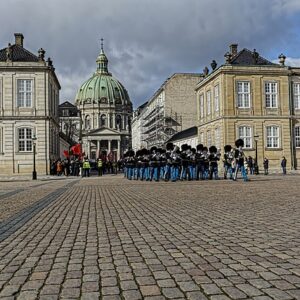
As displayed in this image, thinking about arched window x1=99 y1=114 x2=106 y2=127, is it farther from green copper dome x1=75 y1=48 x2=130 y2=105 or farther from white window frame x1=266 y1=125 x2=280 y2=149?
white window frame x1=266 y1=125 x2=280 y2=149

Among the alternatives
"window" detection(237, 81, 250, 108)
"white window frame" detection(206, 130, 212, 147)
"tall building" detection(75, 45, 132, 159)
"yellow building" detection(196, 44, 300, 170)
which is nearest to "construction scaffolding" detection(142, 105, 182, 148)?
"white window frame" detection(206, 130, 212, 147)

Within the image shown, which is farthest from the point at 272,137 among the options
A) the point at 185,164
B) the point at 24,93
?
the point at 24,93

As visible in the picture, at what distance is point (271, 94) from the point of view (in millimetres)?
47844

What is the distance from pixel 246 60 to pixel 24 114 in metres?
23.0

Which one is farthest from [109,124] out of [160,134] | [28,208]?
[28,208]

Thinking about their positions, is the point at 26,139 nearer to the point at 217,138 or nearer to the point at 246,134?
the point at 217,138

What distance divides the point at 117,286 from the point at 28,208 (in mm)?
7806

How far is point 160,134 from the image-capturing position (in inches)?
3049

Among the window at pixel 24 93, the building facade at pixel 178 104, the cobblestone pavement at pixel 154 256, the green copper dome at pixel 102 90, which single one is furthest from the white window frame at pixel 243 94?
the green copper dome at pixel 102 90

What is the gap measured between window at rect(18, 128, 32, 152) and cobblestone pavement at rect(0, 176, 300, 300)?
3697cm

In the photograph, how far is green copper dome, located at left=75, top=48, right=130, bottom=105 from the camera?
465 ft

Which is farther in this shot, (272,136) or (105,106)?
(105,106)

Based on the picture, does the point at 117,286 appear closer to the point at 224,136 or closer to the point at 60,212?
the point at 60,212

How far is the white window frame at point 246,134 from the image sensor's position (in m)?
47.0
